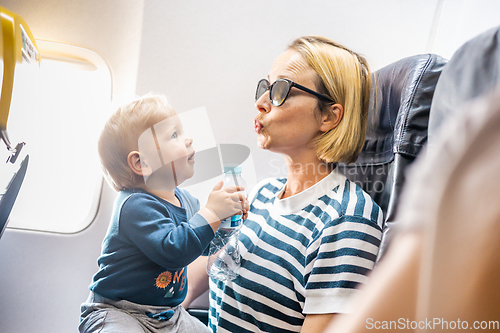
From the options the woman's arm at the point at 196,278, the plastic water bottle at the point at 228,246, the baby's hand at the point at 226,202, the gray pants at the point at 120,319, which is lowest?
the woman's arm at the point at 196,278

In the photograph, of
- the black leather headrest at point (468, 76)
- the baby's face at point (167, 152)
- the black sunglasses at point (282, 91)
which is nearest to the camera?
the black leather headrest at point (468, 76)

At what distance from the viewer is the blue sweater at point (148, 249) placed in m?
0.91

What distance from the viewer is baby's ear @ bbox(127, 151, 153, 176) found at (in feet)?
3.20

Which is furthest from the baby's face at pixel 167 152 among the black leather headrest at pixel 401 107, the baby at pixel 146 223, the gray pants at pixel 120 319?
the black leather headrest at pixel 401 107

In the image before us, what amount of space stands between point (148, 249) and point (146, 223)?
3.1 inches

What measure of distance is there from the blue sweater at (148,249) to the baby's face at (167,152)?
0.33 feet

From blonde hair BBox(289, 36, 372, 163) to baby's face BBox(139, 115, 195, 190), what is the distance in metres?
0.51

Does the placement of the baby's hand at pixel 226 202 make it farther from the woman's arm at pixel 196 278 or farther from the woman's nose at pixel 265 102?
the woman's arm at pixel 196 278

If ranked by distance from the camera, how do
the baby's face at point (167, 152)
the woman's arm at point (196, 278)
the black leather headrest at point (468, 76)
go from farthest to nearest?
the woman's arm at point (196, 278) → the baby's face at point (167, 152) → the black leather headrest at point (468, 76)

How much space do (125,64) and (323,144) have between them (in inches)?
43.5

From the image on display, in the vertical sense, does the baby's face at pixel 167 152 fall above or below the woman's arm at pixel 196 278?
above

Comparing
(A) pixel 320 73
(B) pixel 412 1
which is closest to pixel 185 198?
(A) pixel 320 73

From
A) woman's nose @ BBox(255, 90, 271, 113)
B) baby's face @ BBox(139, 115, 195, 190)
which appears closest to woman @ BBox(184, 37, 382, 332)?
woman's nose @ BBox(255, 90, 271, 113)

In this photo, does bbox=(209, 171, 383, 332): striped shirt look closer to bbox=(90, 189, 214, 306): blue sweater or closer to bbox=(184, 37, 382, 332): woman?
bbox=(184, 37, 382, 332): woman
